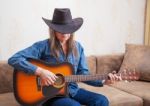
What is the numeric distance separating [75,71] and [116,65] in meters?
1.00

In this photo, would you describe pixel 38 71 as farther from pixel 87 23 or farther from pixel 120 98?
pixel 87 23

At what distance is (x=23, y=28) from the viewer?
2.86 metres

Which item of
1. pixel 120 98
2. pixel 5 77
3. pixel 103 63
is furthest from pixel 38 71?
pixel 103 63

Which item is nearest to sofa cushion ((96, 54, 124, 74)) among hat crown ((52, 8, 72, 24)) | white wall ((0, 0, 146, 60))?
white wall ((0, 0, 146, 60))

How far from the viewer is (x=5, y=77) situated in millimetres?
2557

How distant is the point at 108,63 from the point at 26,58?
1190 mm

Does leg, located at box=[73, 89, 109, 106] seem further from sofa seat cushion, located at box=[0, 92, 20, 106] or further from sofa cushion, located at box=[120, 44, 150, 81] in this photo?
sofa cushion, located at box=[120, 44, 150, 81]

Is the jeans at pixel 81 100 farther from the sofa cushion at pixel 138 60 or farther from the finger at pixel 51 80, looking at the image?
the sofa cushion at pixel 138 60

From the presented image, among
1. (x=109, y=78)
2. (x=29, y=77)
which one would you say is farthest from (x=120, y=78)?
(x=29, y=77)

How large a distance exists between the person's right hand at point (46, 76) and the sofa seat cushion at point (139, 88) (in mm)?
854

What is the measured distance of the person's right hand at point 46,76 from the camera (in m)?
2.02

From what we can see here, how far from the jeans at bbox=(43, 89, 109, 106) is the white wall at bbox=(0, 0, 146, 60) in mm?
913

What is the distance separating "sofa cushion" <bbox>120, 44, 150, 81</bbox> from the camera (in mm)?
2973

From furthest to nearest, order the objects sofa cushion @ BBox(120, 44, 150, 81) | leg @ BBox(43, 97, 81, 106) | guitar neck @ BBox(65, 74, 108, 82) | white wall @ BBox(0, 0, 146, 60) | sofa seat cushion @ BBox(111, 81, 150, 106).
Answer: sofa cushion @ BBox(120, 44, 150, 81) < white wall @ BBox(0, 0, 146, 60) < sofa seat cushion @ BBox(111, 81, 150, 106) < guitar neck @ BBox(65, 74, 108, 82) < leg @ BBox(43, 97, 81, 106)
